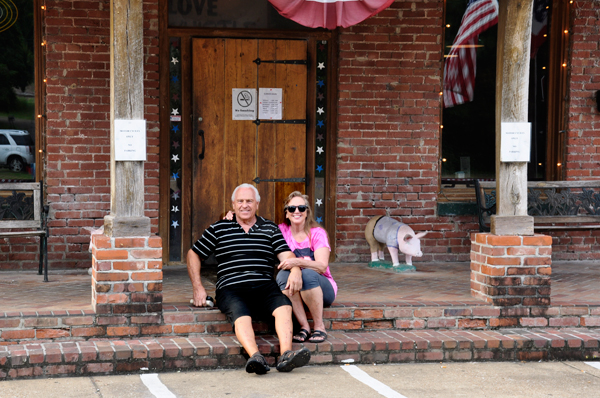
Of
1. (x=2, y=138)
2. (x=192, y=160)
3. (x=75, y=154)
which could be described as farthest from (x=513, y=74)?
(x=2, y=138)

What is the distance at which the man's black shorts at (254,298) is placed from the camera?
519 centimetres

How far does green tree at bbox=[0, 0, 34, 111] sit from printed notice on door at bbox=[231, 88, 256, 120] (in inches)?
81.9

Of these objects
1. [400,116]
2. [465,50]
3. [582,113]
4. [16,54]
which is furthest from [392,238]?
[16,54]

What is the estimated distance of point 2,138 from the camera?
24.2 feet

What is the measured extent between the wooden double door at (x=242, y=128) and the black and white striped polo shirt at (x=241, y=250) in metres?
2.38

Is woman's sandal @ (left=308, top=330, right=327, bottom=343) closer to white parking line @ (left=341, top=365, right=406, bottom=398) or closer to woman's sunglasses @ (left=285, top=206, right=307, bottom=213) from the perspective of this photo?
white parking line @ (left=341, top=365, right=406, bottom=398)

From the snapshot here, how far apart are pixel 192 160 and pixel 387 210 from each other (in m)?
2.21

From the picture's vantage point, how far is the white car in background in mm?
7375

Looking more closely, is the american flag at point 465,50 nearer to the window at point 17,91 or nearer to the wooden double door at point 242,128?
the wooden double door at point 242,128

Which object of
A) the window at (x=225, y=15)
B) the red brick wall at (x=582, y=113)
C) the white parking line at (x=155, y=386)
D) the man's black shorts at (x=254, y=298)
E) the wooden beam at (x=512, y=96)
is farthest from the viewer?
the red brick wall at (x=582, y=113)

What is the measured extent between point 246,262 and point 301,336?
0.68 meters

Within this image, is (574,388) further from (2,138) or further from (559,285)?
(2,138)

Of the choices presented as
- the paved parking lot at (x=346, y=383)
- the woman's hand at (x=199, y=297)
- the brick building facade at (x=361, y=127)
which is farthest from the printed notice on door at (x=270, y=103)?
the paved parking lot at (x=346, y=383)

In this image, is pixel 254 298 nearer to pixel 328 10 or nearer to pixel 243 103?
pixel 328 10
